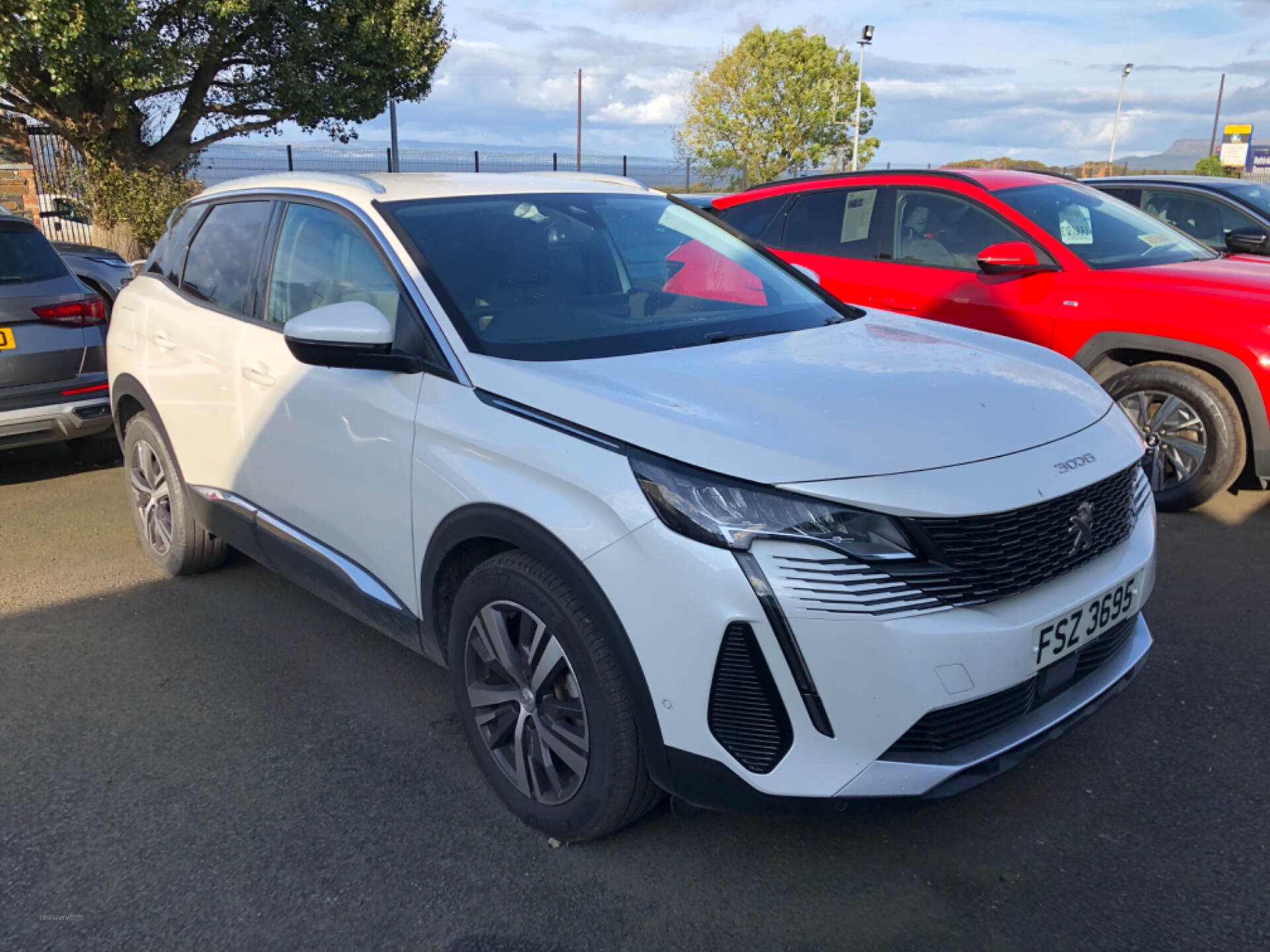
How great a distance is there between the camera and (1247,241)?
664 cm

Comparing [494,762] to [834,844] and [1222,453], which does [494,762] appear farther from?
[1222,453]

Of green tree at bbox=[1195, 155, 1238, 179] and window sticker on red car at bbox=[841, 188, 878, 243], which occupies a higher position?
green tree at bbox=[1195, 155, 1238, 179]

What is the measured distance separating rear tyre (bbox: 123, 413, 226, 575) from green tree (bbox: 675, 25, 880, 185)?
1364 inches

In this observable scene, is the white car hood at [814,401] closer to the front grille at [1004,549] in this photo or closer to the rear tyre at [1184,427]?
the front grille at [1004,549]

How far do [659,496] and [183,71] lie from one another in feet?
56.0

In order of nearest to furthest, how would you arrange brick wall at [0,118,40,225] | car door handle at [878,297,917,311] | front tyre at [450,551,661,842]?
front tyre at [450,551,661,842] < car door handle at [878,297,917,311] < brick wall at [0,118,40,225]

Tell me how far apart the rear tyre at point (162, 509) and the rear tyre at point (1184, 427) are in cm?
442

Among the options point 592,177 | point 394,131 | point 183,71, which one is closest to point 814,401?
point 592,177

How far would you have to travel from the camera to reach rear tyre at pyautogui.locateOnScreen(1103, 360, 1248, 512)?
198 inches

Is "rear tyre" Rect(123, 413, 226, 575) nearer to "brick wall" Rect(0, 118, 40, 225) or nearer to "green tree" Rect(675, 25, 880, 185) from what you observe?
"brick wall" Rect(0, 118, 40, 225)

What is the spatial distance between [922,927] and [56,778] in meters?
2.50

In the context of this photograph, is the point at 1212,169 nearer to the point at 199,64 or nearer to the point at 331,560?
the point at 199,64

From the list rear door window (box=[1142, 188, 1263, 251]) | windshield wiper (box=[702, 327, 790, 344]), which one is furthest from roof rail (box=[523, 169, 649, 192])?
rear door window (box=[1142, 188, 1263, 251])

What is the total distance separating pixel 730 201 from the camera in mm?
7293
